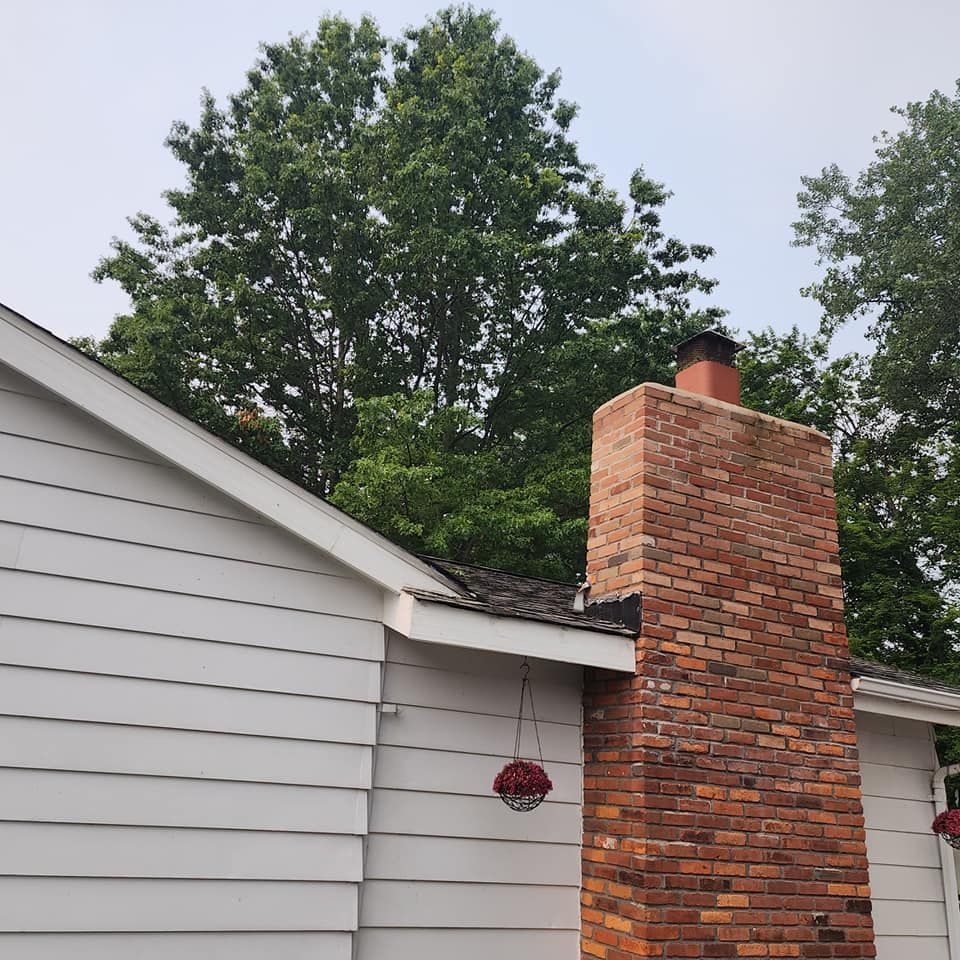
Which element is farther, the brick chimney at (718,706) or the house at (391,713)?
the brick chimney at (718,706)

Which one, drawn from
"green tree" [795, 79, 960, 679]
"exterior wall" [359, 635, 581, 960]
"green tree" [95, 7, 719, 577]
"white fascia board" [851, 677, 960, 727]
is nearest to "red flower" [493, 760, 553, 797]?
"exterior wall" [359, 635, 581, 960]

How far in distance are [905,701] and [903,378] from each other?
15.9 metres

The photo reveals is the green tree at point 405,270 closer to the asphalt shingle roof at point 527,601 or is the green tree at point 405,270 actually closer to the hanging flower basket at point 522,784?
the asphalt shingle roof at point 527,601

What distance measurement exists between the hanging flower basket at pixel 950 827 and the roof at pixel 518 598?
2.49 metres

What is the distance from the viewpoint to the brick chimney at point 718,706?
13.0 feet

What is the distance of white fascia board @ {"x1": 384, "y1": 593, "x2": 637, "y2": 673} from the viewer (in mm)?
3898

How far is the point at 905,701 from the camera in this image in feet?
16.6

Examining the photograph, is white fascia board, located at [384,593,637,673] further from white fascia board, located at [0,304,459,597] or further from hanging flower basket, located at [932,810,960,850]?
hanging flower basket, located at [932,810,960,850]

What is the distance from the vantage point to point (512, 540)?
42.2 ft

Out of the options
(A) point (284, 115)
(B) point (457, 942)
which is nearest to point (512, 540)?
(B) point (457, 942)

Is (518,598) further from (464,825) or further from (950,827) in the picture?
(950,827)

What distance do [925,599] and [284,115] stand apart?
56.0 feet

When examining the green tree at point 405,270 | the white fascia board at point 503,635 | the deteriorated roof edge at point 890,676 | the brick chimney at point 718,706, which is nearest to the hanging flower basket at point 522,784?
the brick chimney at point 718,706

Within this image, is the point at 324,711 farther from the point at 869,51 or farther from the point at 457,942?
the point at 869,51
